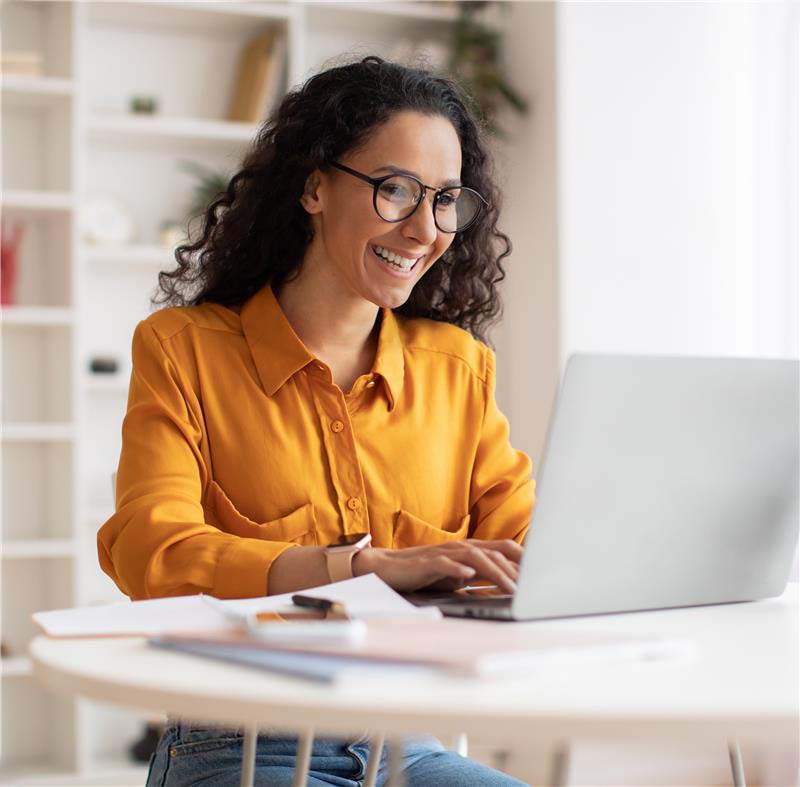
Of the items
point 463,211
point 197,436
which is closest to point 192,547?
point 197,436

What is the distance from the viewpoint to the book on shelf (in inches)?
142

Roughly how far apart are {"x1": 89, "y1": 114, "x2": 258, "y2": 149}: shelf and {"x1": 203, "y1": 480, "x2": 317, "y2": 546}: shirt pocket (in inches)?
86.4

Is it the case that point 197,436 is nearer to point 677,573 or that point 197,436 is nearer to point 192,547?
point 192,547

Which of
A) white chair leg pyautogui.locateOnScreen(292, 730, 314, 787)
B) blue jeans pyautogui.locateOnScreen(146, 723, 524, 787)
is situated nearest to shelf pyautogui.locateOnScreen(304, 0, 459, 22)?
blue jeans pyautogui.locateOnScreen(146, 723, 524, 787)

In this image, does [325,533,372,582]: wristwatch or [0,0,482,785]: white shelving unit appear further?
[0,0,482,785]: white shelving unit

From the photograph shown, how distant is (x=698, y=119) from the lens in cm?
341

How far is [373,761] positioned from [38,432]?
7.56 feet

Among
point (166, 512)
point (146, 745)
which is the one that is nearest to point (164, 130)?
point (146, 745)

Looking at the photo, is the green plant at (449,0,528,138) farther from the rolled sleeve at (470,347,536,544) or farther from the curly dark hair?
the rolled sleeve at (470,347,536,544)

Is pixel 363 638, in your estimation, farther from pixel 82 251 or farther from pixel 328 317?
pixel 82 251

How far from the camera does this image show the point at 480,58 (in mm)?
3703

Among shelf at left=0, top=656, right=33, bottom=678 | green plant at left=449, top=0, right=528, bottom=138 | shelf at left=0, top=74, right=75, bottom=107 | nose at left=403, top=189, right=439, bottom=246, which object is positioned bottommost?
shelf at left=0, top=656, right=33, bottom=678

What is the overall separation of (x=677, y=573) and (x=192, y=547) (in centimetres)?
49

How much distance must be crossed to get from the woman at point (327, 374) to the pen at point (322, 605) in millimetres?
231
